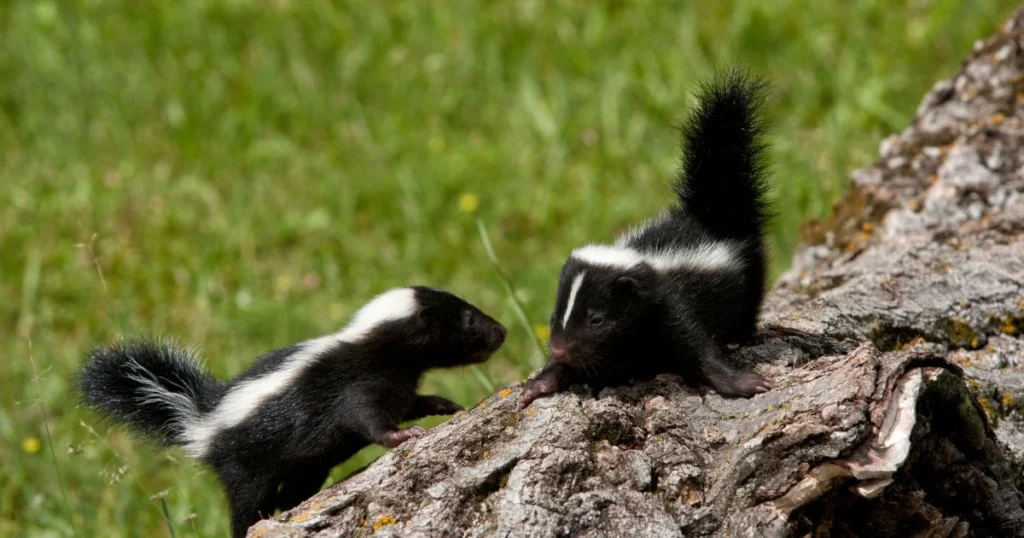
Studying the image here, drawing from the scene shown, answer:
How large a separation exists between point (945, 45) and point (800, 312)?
17.6ft

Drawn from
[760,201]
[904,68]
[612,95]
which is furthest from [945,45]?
[760,201]

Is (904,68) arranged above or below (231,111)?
below

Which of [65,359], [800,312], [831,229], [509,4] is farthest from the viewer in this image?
[509,4]

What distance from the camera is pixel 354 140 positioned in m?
9.36

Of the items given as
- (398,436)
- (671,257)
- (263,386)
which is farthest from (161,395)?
(671,257)

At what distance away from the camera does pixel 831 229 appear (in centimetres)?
612

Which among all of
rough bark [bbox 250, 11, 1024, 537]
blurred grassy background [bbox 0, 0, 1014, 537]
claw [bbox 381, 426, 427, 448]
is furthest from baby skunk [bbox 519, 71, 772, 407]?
blurred grassy background [bbox 0, 0, 1014, 537]

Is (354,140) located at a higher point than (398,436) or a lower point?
higher

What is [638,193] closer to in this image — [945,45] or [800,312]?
[945,45]

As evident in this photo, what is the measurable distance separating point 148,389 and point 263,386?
1.97ft

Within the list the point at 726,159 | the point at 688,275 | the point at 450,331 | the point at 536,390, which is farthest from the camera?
the point at 450,331

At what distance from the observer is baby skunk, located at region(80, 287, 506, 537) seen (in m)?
4.42

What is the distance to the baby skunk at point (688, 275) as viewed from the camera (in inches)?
164

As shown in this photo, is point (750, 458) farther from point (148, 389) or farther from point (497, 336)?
point (148, 389)
